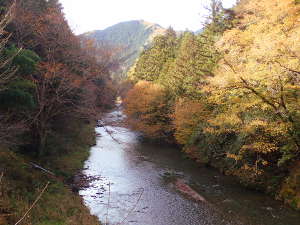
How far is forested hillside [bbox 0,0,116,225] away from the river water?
1806 mm

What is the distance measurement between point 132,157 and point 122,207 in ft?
36.8

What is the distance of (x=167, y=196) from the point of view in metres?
17.3

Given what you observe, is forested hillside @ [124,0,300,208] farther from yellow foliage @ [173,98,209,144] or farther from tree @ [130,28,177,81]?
tree @ [130,28,177,81]

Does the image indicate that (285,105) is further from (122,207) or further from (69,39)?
(69,39)

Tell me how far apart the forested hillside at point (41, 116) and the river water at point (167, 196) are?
181cm

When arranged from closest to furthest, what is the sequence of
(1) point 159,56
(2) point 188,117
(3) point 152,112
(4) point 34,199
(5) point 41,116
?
1. (4) point 34,199
2. (5) point 41,116
3. (2) point 188,117
4. (3) point 152,112
5. (1) point 159,56

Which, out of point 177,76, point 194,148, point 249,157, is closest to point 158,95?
point 177,76

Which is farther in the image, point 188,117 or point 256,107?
point 188,117

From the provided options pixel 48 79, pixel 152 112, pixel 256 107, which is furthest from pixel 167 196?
Result: pixel 152 112

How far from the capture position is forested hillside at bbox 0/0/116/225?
39.2 feet

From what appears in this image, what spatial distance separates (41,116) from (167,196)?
31.9 feet

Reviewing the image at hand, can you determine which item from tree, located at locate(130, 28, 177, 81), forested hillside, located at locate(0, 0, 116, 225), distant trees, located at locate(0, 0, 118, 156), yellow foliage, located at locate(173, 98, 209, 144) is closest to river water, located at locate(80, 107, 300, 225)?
forested hillside, located at locate(0, 0, 116, 225)

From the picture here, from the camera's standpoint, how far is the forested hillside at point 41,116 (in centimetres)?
1194

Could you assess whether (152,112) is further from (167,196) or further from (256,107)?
(167,196)
